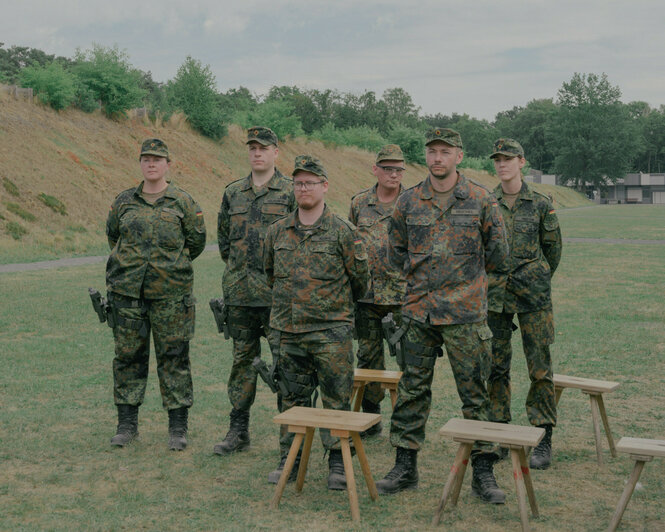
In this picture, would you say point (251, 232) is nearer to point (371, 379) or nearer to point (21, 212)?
point (371, 379)

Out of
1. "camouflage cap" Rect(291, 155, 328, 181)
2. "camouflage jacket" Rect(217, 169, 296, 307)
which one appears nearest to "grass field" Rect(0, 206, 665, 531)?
"camouflage jacket" Rect(217, 169, 296, 307)

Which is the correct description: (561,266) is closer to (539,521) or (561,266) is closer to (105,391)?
(105,391)

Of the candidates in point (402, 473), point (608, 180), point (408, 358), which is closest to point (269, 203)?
point (408, 358)

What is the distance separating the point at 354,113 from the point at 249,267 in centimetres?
8208

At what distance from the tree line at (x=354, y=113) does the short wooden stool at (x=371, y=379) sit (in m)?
29.6

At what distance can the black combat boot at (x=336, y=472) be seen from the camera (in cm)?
540

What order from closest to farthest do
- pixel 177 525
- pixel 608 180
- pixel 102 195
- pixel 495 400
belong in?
pixel 177 525 < pixel 495 400 < pixel 102 195 < pixel 608 180

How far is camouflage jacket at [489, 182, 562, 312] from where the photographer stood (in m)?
5.97

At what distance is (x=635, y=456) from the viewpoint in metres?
4.54

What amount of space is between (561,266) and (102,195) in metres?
16.9

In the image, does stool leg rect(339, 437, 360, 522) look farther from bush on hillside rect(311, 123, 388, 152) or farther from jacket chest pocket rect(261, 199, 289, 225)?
bush on hillside rect(311, 123, 388, 152)

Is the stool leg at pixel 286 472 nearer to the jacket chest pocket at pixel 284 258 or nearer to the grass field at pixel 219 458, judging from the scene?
the grass field at pixel 219 458

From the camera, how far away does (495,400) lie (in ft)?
20.0

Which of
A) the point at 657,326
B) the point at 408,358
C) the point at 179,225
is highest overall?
the point at 179,225
